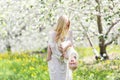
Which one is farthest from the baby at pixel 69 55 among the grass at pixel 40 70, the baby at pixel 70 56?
the grass at pixel 40 70

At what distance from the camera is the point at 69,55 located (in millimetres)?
8797

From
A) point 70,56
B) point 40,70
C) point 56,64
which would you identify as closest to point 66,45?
point 70,56

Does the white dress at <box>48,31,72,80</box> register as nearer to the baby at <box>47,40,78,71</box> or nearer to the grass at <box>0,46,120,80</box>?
the baby at <box>47,40,78,71</box>

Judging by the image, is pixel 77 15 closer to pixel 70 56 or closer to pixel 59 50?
pixel 59 50

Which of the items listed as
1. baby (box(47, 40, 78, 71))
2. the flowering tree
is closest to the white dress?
baby (box(47, 40, 78, 71))

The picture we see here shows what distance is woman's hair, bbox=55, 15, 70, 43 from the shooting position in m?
8.87

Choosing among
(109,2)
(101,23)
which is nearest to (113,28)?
(101,23)

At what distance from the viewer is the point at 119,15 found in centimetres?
1209

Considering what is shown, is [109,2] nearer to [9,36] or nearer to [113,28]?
[113,28]

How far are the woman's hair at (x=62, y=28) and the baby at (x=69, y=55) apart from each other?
4.9 inches

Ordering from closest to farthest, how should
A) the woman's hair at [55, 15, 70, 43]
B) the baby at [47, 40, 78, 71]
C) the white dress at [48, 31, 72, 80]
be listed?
the baby at [47, 40, 78, 71]
the woman's hair at [55, 15, 70, 43]
the white dress at [48, 31, 72, 80]

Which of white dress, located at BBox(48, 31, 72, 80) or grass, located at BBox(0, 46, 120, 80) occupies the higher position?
white dress, located at BBox(48, 31, 72, 80)

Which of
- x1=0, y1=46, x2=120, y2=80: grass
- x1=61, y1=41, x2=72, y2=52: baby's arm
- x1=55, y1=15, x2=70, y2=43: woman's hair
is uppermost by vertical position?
x1=55, y1=15, x2=70, y2=43: woman's hair

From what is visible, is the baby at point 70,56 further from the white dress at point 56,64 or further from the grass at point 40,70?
the grass at point 40,70
